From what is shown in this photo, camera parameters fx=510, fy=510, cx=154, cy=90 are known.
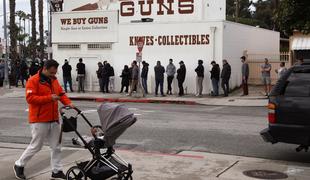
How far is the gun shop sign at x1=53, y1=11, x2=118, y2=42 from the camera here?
92.1ft

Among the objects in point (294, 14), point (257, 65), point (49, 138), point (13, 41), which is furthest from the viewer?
point (13, 41)

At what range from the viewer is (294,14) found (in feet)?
61.3

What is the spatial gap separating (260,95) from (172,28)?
223 inches

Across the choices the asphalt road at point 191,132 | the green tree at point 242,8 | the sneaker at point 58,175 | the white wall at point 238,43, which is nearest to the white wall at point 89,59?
the white wall at point 238,43

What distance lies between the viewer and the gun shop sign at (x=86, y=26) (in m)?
28.1

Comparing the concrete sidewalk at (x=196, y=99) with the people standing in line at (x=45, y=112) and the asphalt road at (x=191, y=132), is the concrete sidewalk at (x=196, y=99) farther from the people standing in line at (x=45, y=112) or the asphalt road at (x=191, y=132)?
the people standing in line at (x=45, y=112)

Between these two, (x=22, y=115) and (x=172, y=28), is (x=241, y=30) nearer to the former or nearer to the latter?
(x=172, y=28)

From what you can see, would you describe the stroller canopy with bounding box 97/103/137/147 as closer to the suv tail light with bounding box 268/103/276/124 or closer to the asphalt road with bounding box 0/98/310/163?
the suv tail light with bounding box 268/103/276/124

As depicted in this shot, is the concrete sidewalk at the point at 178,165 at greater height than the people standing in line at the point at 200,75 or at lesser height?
lesser

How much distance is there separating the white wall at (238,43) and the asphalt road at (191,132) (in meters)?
8.47

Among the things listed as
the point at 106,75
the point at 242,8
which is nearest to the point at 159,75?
the point at 106,75

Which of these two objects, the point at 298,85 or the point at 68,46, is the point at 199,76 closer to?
the point at 68,46

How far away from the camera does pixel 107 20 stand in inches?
1110

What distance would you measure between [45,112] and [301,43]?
25.7m
